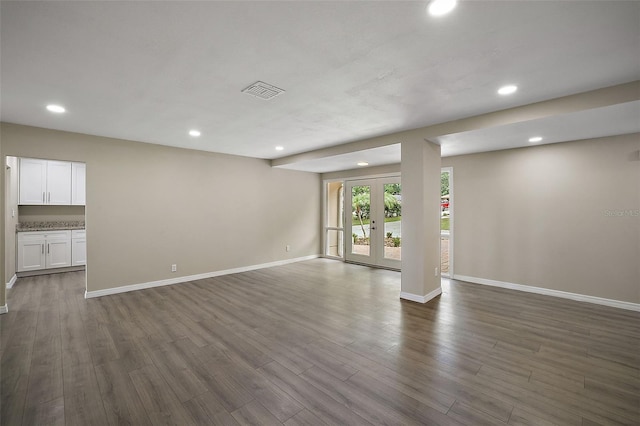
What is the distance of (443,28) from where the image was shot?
186cm

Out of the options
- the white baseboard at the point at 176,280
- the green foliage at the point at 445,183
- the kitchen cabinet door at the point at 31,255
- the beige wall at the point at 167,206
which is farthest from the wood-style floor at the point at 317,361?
the green foliage at the point at 445,183

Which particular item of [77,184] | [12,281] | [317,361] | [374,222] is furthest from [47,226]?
[374,222]

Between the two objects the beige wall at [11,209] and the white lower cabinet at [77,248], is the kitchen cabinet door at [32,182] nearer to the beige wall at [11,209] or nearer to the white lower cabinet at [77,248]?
the beige wall at [11,209]

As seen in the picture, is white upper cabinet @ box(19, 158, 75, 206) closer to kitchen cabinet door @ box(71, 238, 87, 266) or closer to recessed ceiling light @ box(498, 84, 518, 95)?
kitchen cabinet door @ box(71, 238, 87, 266)

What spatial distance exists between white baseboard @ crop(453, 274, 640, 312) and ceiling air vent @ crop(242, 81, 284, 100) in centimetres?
480

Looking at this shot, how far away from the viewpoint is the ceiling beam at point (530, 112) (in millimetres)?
2680

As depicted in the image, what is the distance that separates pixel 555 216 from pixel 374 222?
3.45 metres

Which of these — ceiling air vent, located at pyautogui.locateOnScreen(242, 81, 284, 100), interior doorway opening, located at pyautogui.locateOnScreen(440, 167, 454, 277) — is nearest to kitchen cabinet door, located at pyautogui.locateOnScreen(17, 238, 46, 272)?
ceiling air vent, located at pyautogui.locateOnScreen(242, 81, 284, 100)

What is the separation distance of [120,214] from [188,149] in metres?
1.70

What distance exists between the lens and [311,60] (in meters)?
2.25

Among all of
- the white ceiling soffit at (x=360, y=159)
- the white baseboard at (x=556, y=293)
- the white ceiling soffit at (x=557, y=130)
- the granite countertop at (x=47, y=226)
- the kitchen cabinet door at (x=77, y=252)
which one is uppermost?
the white ceiling soffit at (x=360, y=159)

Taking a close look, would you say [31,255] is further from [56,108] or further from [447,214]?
[447,214]

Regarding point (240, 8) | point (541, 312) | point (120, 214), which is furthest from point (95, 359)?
point (541, 312)

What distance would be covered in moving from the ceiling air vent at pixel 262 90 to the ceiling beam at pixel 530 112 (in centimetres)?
224
